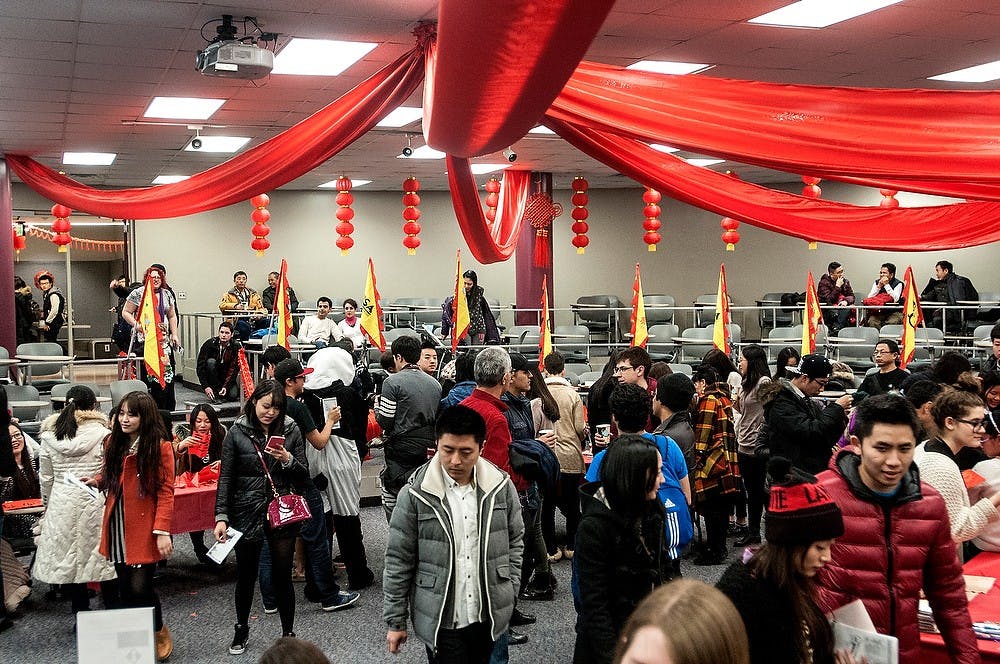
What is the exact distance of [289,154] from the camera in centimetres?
561

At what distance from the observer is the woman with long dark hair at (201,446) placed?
595cm

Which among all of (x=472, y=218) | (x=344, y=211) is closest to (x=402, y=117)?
(x=344, y=211)

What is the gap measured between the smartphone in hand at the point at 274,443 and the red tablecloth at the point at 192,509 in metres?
1.53

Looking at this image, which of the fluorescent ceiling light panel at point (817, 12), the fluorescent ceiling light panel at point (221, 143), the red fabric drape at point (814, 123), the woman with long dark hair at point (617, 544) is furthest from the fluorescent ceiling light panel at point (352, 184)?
the woman with long dark hair at point (617, 544)

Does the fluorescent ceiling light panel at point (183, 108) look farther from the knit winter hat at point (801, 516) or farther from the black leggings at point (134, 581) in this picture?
the knit winter hat at point (801, 516)

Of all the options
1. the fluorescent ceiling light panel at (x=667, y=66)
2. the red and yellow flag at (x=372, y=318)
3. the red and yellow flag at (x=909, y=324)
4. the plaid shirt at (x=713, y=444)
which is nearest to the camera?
the plaid shirt at (x=713, y=444)

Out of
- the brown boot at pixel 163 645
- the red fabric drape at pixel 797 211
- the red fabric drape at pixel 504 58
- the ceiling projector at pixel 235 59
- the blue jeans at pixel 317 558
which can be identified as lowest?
the brown boot at pixel 163 645

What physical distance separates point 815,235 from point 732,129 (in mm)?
1279

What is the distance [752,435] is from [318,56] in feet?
14.0

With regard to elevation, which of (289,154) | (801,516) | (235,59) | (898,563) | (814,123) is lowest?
(898,563)

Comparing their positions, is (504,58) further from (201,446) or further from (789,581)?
(201,446)

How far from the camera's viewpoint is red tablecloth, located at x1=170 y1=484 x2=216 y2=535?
5.85m

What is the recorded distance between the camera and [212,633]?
5223 millimetres

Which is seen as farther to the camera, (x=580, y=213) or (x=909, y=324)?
(x=580, y=213)
